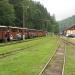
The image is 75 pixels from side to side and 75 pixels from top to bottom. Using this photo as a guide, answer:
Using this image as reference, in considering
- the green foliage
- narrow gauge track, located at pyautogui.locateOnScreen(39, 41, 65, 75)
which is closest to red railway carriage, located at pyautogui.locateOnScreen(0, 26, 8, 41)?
narrow gauge track, located at pyautogui.locateOnScreen(39, 41, 65, 75)

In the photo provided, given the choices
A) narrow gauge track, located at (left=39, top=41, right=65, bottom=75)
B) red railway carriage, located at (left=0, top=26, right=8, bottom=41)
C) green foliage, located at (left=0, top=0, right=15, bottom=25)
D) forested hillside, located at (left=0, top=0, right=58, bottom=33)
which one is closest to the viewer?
narrow gauge track, located at (left=39, top=41, right=65, bottom=75)

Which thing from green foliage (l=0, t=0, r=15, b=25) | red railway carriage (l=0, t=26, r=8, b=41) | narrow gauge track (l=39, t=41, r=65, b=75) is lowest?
narrow gauge track (l=39, t=41, r=65, b=75)

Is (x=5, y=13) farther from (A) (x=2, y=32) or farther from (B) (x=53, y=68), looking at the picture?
(B) (x=53, y=68)

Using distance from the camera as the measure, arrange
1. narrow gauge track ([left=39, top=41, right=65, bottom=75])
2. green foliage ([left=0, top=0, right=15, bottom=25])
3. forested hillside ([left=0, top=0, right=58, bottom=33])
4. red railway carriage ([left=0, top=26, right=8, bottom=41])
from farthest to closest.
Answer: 1. forested hillside ([left=0, top=0, right=58, bottom=33])
2. green foliage ([left=0, top=0, right=15, bottom=25])
3. red railway carriage ([left=0, top=26, right=8, bottom=41])
4. narrow gauge track ([left=39, top=41, right=65, bottom=75])

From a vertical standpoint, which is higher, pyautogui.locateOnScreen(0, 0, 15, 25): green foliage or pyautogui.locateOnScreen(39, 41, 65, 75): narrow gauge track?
pyautogui.locateOnScreen(0, 0, 15, 25): green foliage

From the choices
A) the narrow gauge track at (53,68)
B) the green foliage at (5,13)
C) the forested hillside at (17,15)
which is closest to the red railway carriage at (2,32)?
the forested hillside at (17,15)

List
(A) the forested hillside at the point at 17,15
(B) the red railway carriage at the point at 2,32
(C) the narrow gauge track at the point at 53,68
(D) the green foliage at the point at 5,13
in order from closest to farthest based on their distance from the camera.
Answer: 1. (C) the narrow gauge track at the point at 53,68
2. (B) the red railway carriage at the point at 2,32
3. (D) the green foliage at the point at 5,13
4. (A) the forested hillside at the point at 17,15

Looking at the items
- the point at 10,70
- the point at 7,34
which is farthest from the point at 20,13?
the point at 10,70

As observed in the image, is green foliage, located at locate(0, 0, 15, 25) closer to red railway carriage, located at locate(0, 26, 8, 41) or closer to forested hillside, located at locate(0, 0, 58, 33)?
forested hillside, located at locate(0, 0, 58, 33)

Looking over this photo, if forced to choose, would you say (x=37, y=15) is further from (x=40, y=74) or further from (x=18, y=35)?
(x=40, y=74)

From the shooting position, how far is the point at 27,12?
458 ft

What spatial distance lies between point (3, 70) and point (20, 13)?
106672mm

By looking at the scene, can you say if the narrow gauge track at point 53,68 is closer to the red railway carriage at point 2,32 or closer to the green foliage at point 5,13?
the red railway carriage at point 2,32

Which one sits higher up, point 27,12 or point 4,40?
point 27,12
